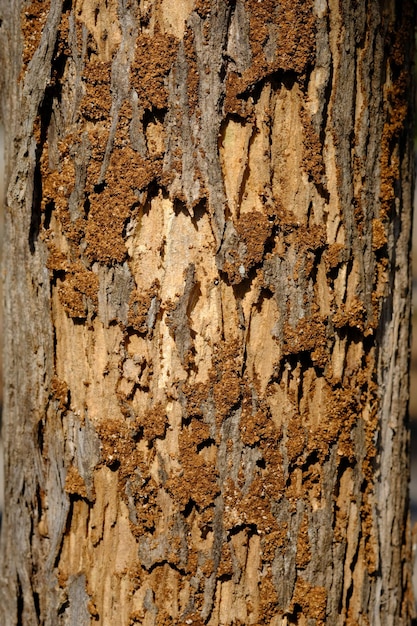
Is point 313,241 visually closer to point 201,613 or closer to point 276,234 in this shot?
point 276,234

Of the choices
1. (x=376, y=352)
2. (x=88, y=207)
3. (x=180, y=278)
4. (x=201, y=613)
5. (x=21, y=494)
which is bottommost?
(x=201, y=613)

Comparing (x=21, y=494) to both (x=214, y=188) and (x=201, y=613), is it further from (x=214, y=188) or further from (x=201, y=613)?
(x=214, y=188)

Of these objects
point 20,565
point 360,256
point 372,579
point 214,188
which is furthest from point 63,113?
point 372,579

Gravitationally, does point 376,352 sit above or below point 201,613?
above

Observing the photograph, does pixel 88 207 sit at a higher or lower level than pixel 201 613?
higher

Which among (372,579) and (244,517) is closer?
(244,517)

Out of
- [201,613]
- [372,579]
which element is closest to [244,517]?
[201,613]
